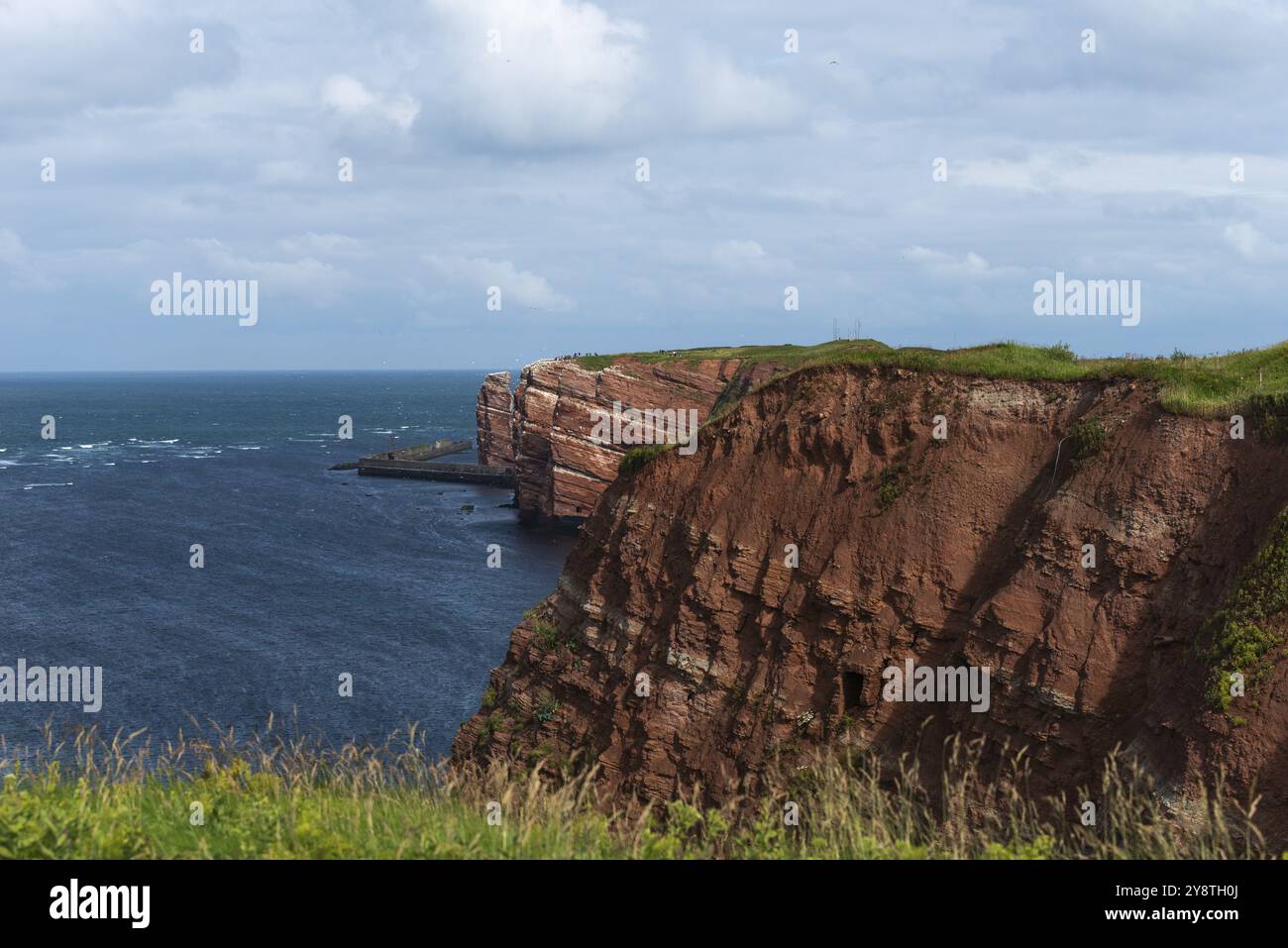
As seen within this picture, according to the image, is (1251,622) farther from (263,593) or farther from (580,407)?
(580,407)

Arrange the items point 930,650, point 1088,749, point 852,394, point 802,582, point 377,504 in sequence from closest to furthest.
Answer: point 1088,749, point 930,650, point 802,582, point 852,394, point 377,504

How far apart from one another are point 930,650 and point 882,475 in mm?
4251

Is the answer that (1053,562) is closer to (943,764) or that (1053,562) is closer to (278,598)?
(943,764)

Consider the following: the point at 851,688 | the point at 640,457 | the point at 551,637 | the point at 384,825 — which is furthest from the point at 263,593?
the point at 384,825

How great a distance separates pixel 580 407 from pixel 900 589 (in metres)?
77.4

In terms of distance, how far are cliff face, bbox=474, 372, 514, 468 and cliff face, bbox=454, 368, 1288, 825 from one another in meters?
101

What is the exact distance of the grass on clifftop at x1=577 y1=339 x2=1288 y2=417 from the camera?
67.2 ft

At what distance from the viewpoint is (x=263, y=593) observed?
2648 inches

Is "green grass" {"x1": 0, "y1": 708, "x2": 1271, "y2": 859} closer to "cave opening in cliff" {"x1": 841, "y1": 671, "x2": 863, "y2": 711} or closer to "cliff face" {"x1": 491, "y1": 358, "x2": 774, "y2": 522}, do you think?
"cave opening in cliff" {"x1": 841, "y1": 671, "x2": 863, "y2": 711}

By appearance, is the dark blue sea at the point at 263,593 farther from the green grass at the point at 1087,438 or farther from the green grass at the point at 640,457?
the green grass at the point at 1087,438

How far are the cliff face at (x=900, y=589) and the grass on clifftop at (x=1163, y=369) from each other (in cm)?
37

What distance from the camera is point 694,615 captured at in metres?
25.4

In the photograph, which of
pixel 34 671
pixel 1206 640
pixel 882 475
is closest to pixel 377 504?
pixel 34 671

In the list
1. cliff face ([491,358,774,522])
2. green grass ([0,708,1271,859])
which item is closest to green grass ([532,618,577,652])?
green grass ([0,708,1271,859])
